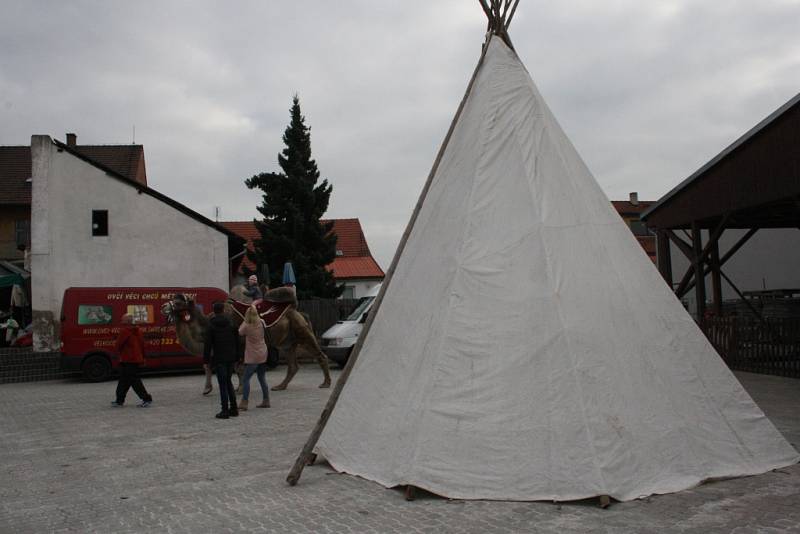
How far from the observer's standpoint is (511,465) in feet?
17.4

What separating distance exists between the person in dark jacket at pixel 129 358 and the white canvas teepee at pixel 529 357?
20.7ft

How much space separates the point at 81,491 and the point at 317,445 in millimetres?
2126

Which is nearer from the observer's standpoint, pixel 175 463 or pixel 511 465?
pixel 511 465

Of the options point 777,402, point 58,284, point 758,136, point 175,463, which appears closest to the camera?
point 175,463

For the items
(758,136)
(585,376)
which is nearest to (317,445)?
(585,376)

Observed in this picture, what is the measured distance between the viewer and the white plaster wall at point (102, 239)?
20.4 metres

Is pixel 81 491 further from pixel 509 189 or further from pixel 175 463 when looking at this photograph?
pixel 509 189

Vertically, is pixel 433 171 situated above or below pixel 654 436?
above

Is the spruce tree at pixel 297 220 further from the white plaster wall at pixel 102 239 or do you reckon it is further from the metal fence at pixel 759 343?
Answer: the metal fence at pixel 759 343

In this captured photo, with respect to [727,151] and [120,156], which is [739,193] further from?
[120,156]

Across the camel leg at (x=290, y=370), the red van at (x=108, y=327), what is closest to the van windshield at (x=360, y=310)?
the red van at (x=108, y=327)

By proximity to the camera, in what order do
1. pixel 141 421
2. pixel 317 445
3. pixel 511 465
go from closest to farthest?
pixel 511 465 < pixel 317 445 < pixel 141 421

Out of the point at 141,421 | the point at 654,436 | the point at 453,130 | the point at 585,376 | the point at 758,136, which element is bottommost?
the point at 141,421

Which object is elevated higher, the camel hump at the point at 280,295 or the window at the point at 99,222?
the window at the point at 99,222
